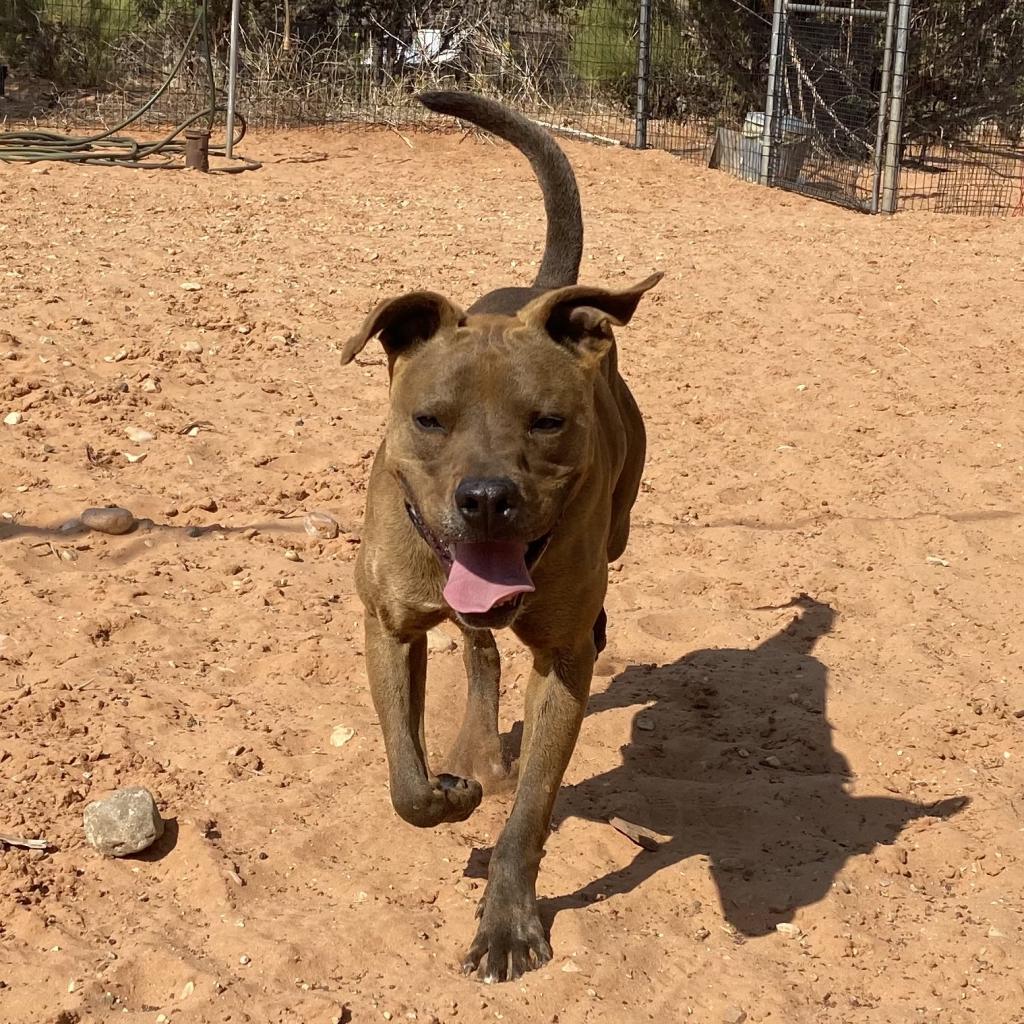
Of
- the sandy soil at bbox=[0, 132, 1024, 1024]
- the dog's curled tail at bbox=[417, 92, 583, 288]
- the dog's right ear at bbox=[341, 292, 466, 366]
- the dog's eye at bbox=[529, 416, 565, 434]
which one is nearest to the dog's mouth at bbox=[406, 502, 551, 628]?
the dog's eye at bbox=[529, 416, 565, 434]

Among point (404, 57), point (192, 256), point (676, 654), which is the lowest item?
point (676, 654)

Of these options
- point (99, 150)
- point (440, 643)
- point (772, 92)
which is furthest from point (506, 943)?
point (772, 92)

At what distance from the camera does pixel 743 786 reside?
4941mm

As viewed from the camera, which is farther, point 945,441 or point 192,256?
point 192,256

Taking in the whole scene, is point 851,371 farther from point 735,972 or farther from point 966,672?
point 735,972

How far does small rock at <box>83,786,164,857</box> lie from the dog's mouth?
1.15 metres

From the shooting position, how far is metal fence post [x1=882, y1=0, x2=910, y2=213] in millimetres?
12820

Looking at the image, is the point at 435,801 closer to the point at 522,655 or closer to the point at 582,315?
the point at 582,315

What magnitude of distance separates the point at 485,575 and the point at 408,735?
71cm

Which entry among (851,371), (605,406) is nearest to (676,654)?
(605,406)

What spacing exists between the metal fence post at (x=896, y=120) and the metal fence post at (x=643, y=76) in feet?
9.62

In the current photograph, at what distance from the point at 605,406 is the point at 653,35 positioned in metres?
13.0

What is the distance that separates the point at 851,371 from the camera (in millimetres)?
8898

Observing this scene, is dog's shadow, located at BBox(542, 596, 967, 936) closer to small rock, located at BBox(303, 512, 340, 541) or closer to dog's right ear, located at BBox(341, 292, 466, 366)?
small rock, located at BBox(303, 512, 340, 541)
